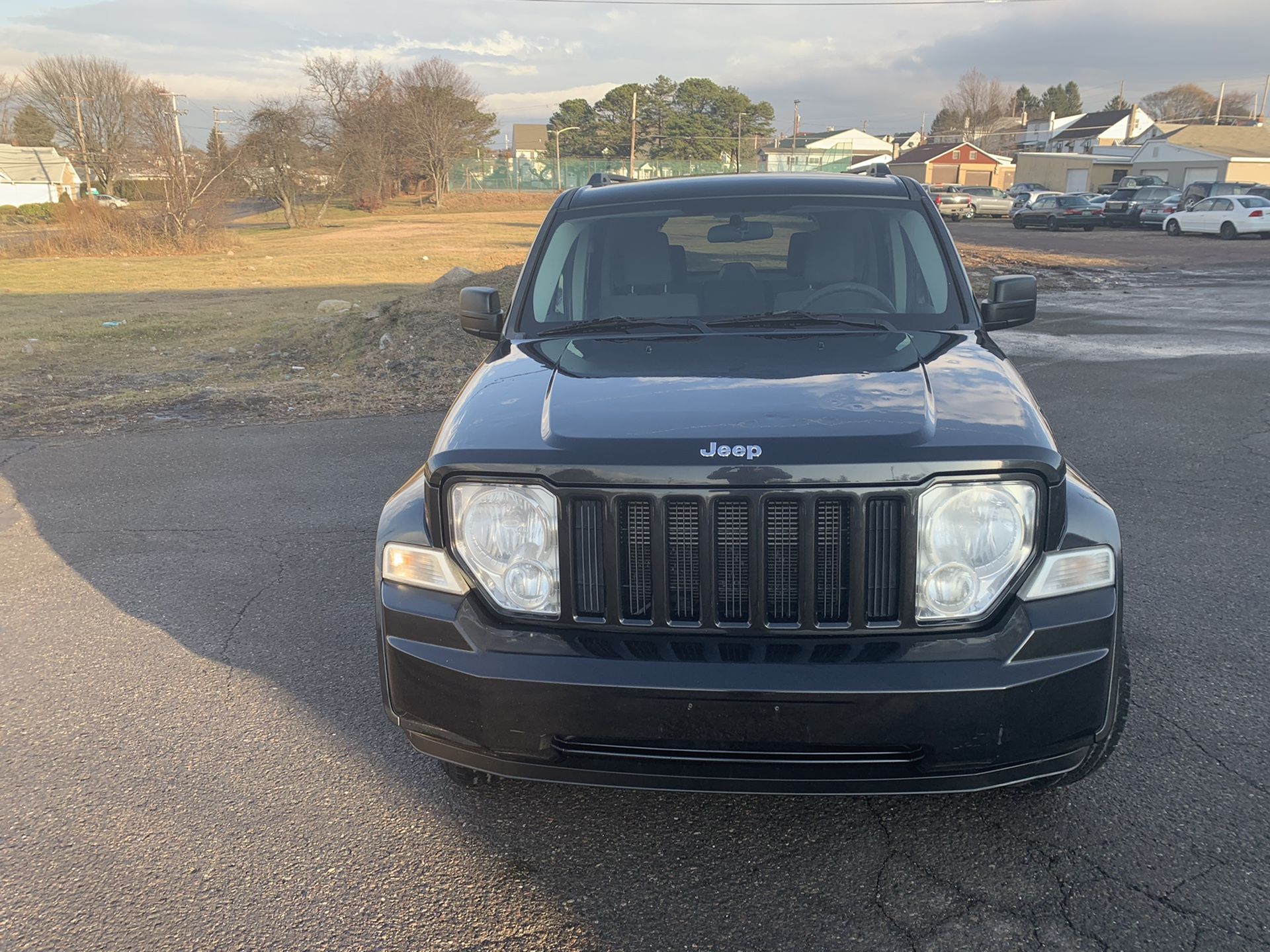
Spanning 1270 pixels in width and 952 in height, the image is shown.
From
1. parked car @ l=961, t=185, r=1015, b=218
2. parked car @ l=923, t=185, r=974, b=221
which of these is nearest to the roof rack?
parked car @ l=923, t=185, r=974, b=221

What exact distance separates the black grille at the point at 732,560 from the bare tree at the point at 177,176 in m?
33.3

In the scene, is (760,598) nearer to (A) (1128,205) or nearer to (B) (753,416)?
(B) (753,416)

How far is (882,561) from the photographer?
244 cm

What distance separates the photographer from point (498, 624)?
2.53 m

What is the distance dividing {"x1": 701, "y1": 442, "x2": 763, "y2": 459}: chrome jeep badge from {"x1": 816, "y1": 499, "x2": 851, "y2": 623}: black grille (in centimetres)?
20

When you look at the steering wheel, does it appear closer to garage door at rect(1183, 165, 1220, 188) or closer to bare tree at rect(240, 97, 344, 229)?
bare tree at rect(240, 97, 344, 229)

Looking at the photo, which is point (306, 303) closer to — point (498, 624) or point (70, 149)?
point (498, 624)

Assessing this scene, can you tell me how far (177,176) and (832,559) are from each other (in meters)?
33.8

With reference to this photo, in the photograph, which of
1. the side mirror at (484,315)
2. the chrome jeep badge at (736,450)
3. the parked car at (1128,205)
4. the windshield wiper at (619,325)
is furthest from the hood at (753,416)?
the parked car at (1128,205)

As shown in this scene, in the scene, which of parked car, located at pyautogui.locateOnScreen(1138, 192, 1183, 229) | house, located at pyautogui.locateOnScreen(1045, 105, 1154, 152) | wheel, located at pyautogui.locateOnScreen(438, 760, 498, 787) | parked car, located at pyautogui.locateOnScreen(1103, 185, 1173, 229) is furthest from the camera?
house, located at pyautogui.locateOnScreen(1045, 105, 1154, 152)

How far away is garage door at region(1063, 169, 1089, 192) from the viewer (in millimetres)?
67562

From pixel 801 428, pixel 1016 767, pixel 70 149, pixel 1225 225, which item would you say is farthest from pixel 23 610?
pixel 70 149

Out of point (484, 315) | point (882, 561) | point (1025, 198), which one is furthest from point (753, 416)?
point (1025, 198)

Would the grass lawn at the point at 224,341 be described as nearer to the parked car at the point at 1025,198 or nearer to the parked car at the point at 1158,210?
the parked car at the point at 1025,198
